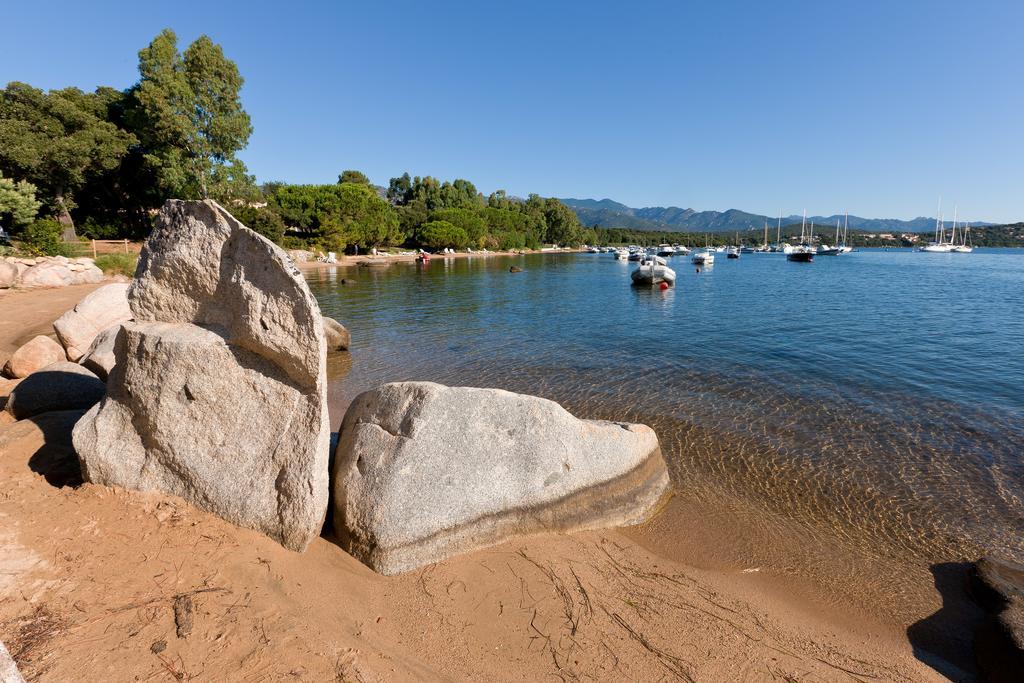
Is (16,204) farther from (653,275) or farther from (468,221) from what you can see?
(468,221)

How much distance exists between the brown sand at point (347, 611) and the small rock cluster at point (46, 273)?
1054 inches

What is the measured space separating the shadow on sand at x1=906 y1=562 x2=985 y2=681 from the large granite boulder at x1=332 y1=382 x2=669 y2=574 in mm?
3056

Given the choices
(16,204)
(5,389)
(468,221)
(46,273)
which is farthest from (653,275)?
(468,221)

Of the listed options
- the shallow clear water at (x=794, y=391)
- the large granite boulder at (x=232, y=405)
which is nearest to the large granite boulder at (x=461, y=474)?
the large granite boulder at (x=232, y=405)

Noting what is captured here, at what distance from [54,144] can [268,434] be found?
182 feet

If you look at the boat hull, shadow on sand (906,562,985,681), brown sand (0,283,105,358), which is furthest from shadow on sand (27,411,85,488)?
the boat hull

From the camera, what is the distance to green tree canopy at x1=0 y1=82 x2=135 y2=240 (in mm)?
40088

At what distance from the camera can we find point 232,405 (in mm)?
5023

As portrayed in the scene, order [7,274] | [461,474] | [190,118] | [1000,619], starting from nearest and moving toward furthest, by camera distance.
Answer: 1. [1000,619]
2. [461,474]
3. [7,274]
4. [190,118]

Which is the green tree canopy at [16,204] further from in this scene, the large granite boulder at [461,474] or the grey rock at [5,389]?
the large granite boulder at [461,474]

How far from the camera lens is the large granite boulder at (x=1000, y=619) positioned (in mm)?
4332

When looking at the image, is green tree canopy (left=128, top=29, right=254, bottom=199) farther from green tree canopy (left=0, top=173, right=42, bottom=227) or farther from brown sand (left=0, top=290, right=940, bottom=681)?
brown sand (left=0, top=290, right=940, bottom=681)

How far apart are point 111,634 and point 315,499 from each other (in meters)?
1.82

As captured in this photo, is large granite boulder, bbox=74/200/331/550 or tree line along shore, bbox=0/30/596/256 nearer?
large granite boulder, bbox=74/200/331/550
